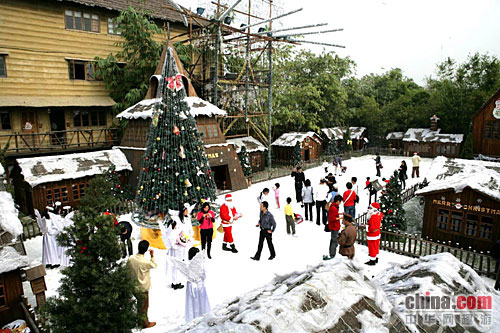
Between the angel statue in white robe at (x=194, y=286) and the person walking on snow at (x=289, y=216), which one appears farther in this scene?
the person walking on snow at (x=289, y=216)

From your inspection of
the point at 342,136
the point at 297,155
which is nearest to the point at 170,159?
the point at 297,155

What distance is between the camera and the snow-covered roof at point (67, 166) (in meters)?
15.0

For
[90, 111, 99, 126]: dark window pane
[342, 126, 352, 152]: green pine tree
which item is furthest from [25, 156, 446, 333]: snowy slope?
[342, 126, 352, 152]: green pine tree

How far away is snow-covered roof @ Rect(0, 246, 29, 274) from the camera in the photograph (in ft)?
22.5

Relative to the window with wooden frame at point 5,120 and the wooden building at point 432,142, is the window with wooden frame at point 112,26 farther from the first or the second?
the wooden building at point 432,142

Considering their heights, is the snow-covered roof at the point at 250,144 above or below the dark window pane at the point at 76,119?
below

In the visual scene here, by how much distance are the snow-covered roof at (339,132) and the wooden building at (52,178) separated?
26.0m

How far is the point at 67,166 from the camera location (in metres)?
16.2

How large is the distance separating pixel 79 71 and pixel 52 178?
9.80 metres

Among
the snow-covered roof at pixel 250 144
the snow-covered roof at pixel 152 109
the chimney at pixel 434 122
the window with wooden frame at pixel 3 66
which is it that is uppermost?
the window with wooden frame at pixel 3 66

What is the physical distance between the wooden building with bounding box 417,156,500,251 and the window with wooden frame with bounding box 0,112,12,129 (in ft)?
73.1

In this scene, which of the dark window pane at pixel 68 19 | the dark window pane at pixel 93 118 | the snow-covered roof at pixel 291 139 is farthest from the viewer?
the snow-covered roof at pixel 291 139

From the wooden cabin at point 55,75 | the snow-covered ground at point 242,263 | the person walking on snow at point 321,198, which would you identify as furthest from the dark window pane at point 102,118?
the person walking on snow at point 321,198

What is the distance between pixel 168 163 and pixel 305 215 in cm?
640
